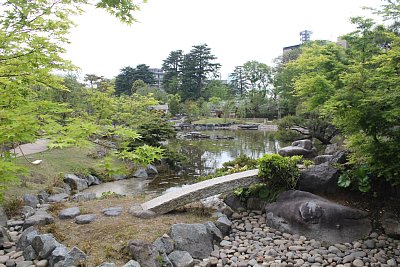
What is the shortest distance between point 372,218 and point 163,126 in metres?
8.37

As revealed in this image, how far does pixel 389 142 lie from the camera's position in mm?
4359

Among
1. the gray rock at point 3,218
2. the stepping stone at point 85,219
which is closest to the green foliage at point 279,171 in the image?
the stepping stone at point 85,219

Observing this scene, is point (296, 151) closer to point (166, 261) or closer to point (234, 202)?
point (234, 202)

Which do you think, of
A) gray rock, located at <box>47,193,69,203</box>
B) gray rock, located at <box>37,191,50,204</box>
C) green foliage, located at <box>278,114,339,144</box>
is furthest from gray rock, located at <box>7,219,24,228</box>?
green foliage, located at <box>278,114,339,144</box>

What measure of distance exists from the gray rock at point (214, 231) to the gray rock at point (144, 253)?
1.11m

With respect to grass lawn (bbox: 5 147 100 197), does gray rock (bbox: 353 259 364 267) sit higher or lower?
lower

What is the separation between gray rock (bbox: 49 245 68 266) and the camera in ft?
11.9

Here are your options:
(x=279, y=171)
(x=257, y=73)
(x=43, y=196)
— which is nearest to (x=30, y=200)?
(x=43, y=196)

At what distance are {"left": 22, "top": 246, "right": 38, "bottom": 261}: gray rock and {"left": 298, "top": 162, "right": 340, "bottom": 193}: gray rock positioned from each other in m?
4.20

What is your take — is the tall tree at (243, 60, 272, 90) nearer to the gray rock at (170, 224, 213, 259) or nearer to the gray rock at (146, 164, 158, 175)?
the gray rock at (146, 164, 158, 175)

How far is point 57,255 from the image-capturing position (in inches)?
144

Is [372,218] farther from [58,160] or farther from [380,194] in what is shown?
[58,160]

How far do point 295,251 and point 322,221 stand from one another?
694 millimetres

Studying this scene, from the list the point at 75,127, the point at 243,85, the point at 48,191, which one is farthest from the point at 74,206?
the point at 243,85
